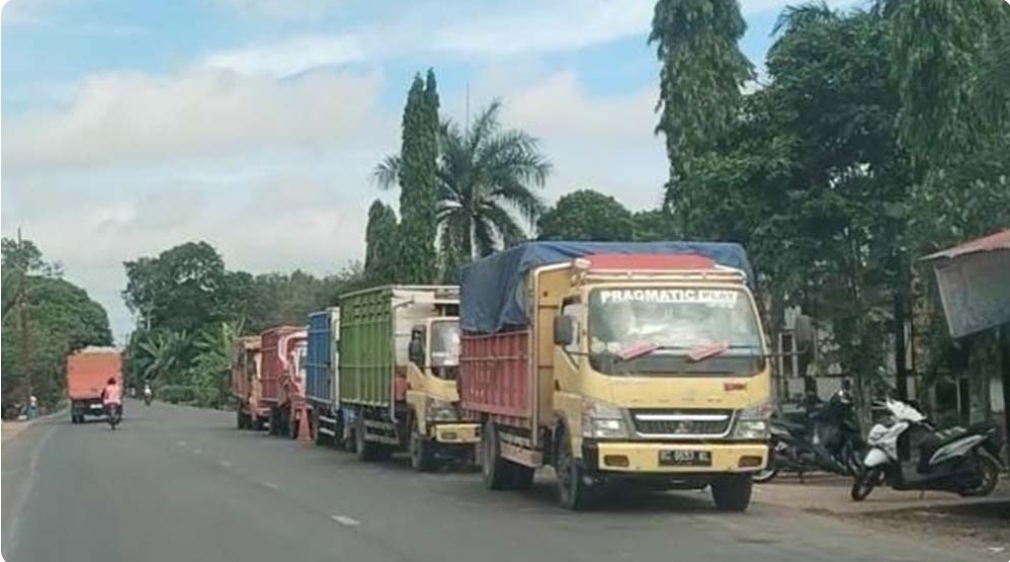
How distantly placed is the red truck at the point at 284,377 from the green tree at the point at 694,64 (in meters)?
10.5

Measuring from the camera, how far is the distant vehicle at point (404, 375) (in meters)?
25.8

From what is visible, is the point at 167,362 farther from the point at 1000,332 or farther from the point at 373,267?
the point at 1000,332

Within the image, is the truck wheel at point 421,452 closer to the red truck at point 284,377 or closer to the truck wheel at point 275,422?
the red truck at point 284,377

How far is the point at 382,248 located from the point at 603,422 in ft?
139

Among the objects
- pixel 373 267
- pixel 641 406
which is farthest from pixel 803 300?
pixel 373 267

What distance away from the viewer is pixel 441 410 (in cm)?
2567

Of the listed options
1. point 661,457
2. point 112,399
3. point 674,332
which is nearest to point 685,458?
point 661,457

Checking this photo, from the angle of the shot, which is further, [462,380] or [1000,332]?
[462,380]

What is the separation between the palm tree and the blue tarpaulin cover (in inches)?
1321

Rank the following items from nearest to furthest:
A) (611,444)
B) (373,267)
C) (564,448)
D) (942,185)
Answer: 1. (611,444)
2. (564,448)
3. (942,185)
4. (373,267)

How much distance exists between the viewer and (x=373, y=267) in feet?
203

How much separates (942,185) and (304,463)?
13529 millimetres

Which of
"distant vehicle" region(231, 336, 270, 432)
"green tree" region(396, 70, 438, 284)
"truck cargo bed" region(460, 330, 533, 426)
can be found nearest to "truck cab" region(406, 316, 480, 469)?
"truck cargo bed" region(460, 330, 533, 426)

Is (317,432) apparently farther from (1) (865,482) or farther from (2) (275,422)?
(1) (865,482)
